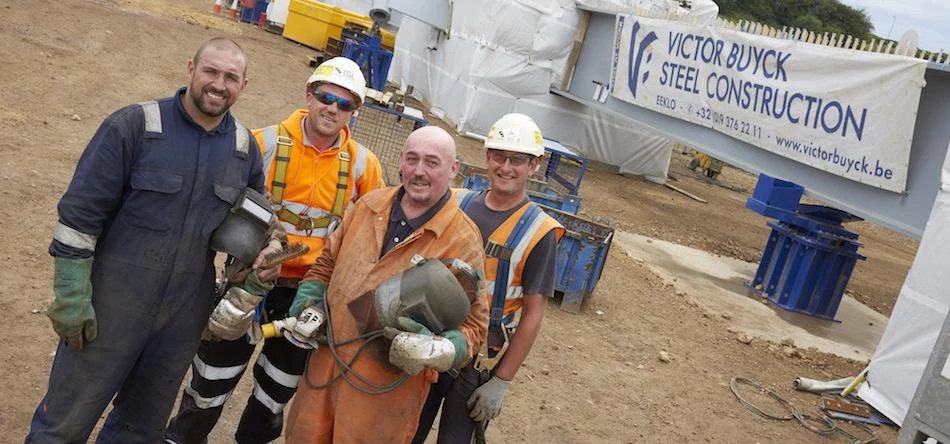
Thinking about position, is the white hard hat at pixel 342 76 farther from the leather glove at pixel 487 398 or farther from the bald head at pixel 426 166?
the leather glove at pixel 487 398

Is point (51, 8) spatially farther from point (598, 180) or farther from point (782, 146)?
point (782, 146)

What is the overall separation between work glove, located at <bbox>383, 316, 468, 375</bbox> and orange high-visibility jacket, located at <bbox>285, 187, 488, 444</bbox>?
203mm

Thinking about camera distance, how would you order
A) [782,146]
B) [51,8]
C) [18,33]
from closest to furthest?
[782,146] → [18,33] → [51,8]

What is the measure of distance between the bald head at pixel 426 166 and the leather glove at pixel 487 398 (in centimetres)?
94

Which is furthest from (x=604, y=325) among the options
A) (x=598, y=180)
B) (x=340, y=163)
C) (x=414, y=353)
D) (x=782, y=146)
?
(x=598, y=180)

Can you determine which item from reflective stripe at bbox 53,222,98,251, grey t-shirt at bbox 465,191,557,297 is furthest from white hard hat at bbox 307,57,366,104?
reflective stripe at bbox 53,222,98,251

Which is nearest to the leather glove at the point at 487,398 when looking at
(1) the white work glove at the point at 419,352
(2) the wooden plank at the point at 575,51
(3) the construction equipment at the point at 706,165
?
(1) the white work glove at the point at 419,352

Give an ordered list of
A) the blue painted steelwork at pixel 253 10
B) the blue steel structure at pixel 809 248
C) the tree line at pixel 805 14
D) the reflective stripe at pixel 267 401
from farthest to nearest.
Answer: the tree line at pixel 805 14 < the blue painted steelwork at pixel 253 10 < the blue steel structure at pixel 809 248 < the reflective stripe at pixel 267 401

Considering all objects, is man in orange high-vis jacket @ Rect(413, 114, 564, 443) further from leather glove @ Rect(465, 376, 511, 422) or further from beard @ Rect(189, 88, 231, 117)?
beard @ Rect(189, 88, 231, 117)

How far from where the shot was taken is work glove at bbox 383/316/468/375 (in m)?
3.15

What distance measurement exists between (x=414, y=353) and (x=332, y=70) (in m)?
1.55

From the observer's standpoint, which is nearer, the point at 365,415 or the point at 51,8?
the point at 365,415

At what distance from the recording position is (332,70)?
13.1 ft

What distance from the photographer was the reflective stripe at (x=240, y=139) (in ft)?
11.8
